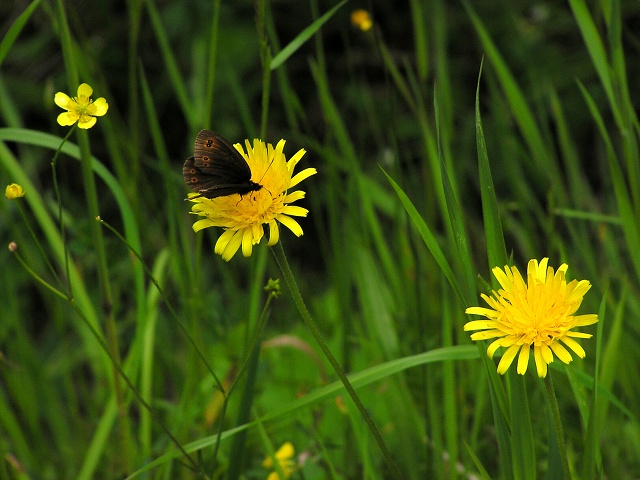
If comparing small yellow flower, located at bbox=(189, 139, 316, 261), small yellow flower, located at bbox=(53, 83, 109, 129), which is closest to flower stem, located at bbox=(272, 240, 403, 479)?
small yellow flower, located at bbox=(189, 139, 316, 261)

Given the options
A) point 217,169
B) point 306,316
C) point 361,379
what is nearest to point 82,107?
point 217,169

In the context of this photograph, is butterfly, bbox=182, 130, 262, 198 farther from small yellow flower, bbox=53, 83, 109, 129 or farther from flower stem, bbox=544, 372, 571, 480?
flower stem, bbox=544, 372, 571, 480

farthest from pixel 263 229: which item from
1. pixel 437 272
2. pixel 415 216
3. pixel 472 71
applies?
pixel 472 71

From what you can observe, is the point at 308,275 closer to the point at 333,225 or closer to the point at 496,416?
the point at 333,225

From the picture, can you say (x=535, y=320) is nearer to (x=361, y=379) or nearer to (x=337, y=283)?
(x=361, y=379)

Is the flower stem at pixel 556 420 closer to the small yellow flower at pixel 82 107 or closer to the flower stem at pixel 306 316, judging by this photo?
the flower stem at pixel 306 316

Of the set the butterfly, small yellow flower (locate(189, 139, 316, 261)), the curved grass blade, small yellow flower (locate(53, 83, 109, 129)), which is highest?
small yellow flower (locate(53, 83, 109, 129))

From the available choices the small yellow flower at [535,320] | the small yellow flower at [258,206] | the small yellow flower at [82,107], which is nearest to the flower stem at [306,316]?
the small yellow flower at [258,206]
